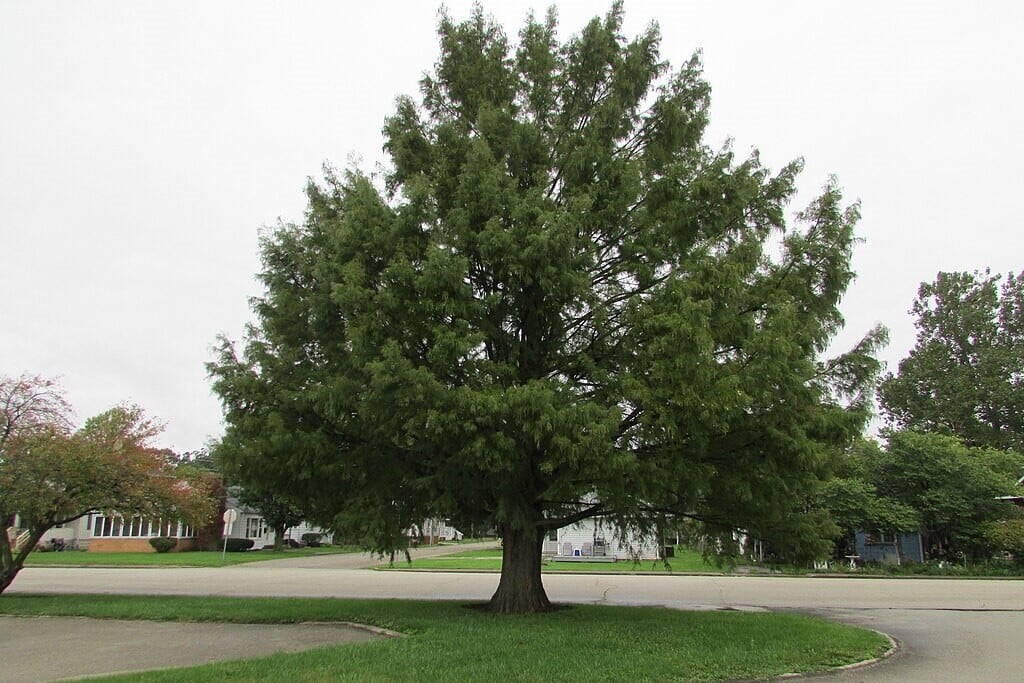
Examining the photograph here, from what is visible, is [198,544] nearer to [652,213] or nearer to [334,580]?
[334,580]

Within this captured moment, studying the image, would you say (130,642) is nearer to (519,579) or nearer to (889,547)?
(519,579)

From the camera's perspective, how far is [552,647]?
9344mm

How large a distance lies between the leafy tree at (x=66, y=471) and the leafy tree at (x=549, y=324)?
24.8 feet

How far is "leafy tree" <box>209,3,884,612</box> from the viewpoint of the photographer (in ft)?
30.9

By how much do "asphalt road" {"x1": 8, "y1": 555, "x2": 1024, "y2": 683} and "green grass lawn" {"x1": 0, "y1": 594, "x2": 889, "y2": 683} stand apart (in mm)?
1112

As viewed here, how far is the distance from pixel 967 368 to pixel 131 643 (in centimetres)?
5248

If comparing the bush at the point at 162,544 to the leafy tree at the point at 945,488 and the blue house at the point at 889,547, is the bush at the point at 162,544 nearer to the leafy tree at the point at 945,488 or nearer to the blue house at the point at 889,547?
the blue house at the point at 889,547

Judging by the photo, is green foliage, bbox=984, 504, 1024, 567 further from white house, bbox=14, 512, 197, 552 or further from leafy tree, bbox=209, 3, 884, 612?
white house, bbox=14, 512, 197, 552

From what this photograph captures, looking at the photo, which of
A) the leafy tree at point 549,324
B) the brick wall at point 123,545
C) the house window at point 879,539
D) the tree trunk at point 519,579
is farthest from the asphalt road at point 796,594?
the brick wall at point 123,545

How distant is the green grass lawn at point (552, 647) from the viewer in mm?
8000

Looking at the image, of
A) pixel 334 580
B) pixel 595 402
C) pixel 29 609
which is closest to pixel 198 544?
pixel 334 580

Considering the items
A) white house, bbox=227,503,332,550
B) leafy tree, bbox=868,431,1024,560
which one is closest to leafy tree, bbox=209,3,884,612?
leafy tree, bbox=868,431,1024,560

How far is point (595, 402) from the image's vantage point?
32.3 ft

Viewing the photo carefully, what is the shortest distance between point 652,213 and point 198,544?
51.0 m
